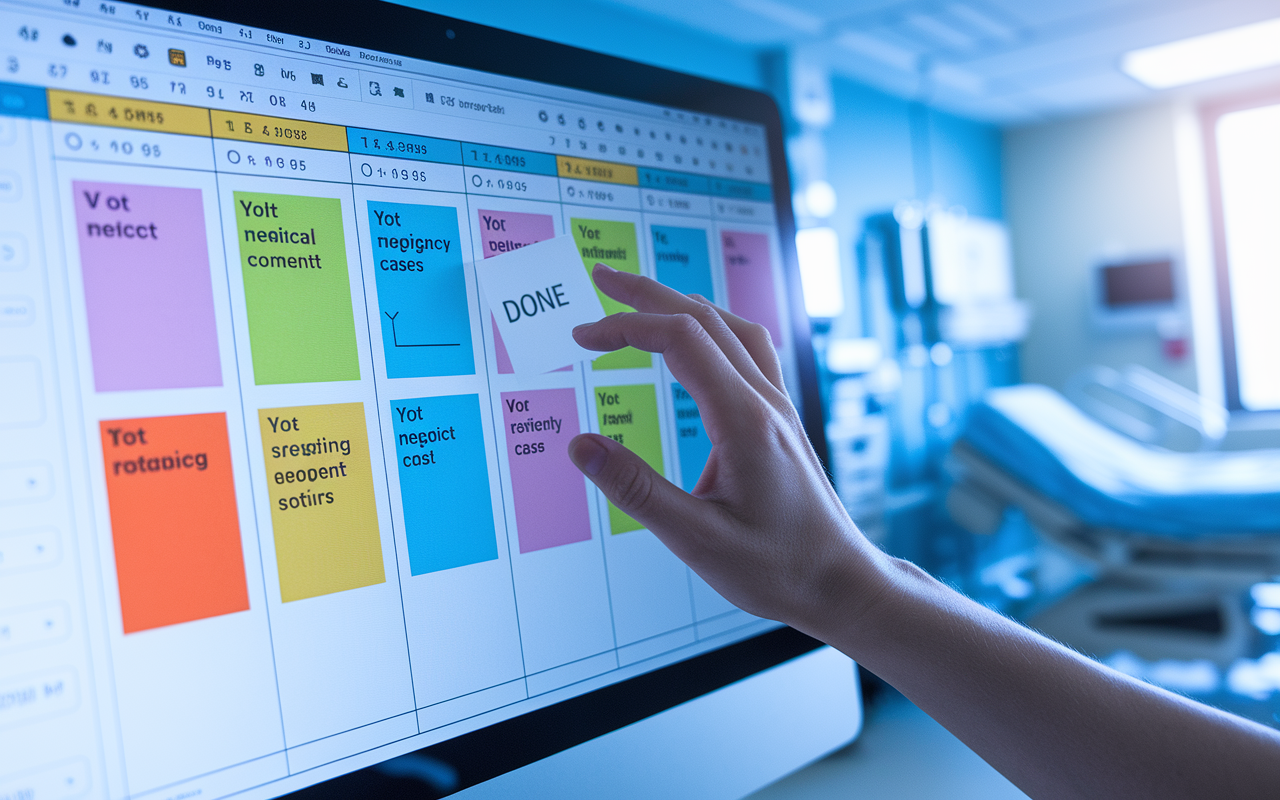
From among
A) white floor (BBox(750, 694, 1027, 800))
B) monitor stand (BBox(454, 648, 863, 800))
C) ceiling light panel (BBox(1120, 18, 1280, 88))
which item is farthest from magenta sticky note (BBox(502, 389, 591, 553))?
ceiling light panel (BBox(1120, 18, 1280, 88))

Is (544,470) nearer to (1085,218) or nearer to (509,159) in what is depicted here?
(509,159)

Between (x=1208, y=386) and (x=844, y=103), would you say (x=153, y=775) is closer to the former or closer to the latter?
(x=844, y=103)

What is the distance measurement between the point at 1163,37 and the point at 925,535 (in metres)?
1.99

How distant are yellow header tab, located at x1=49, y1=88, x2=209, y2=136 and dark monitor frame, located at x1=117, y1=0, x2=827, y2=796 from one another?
0.15 ft

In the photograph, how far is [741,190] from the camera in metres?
0.58

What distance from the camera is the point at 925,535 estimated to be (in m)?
3.16

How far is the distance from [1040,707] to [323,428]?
39 cm

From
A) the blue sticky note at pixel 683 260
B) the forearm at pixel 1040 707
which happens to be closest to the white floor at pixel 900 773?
the forearm at pixel 1040 707

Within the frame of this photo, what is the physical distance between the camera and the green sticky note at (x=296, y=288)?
1.15ft

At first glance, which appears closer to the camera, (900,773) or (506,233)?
(506,233)

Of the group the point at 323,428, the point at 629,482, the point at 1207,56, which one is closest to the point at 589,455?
the point at 629,482

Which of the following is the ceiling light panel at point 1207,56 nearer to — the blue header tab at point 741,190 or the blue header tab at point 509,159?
the blue header tab at point 741,190

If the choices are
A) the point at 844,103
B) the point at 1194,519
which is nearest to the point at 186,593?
the point at 1194,519

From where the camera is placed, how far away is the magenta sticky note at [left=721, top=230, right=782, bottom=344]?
565 millimetres
